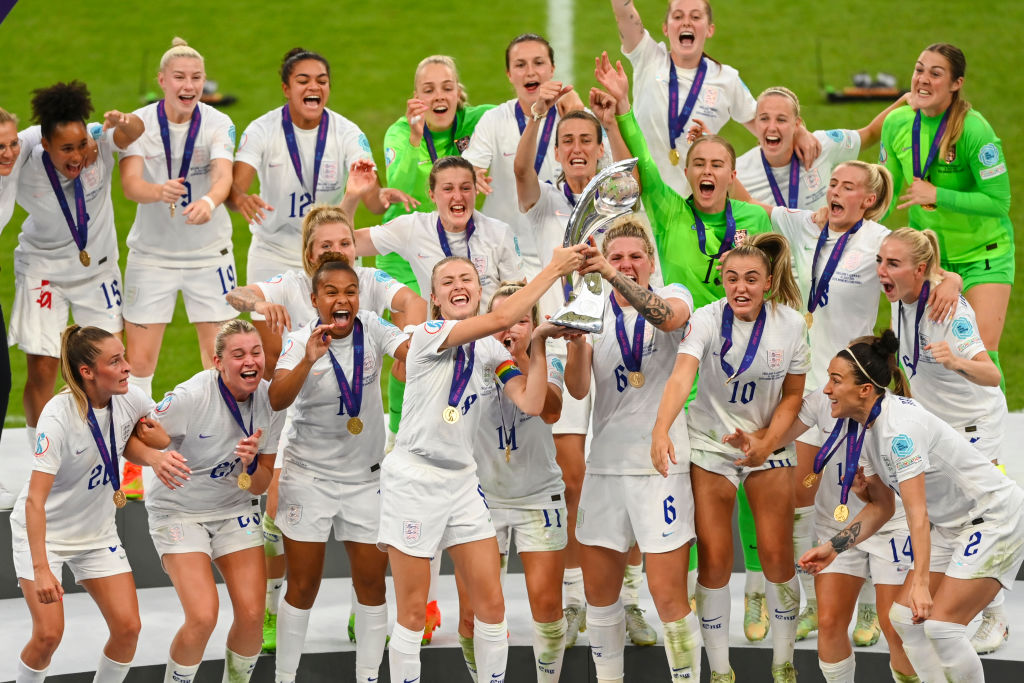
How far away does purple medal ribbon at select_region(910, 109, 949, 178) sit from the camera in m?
7.84

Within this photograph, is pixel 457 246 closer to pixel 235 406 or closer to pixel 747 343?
pixel 235 406

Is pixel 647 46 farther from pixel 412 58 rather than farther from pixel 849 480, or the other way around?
pixel 412 58

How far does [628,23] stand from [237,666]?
3.88 m

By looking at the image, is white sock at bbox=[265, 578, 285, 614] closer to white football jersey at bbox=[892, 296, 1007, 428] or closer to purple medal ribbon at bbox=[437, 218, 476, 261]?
purple medal ribbon at bbox=[437, 218, 476, 261]

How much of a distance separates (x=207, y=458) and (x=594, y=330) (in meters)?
1.87

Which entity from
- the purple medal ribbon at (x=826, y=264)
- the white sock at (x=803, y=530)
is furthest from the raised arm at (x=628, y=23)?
the white sock at (x=803, y=530)

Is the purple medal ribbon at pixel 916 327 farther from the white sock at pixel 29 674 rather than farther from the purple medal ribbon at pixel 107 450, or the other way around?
the white sock at pixel 29 674

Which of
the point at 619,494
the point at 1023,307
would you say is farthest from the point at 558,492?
the point at 1023,307

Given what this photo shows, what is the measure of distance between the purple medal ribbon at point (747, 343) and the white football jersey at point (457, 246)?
1.21 metres

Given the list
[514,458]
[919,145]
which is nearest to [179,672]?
[514,458]

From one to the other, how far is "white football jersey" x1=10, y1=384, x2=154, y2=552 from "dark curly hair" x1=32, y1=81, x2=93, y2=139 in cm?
170

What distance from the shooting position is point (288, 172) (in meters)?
8.06

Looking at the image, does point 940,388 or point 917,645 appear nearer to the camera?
point 917,645

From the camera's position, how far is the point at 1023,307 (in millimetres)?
12586
